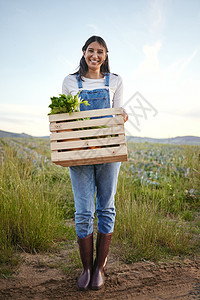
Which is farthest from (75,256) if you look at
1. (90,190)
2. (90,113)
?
(90,113)

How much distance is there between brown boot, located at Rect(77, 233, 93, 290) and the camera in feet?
7.43

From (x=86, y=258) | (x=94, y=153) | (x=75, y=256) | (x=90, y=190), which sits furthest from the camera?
(x=75, y=256)

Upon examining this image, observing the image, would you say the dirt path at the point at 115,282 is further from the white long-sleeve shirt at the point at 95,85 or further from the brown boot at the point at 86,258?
the white long-sleeve shirt at the point at 95,85

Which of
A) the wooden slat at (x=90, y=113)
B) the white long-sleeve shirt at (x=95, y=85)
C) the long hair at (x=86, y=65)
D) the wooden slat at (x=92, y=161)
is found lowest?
the wooden slat at (x=92, y=161)

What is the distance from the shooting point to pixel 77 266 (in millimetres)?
2623

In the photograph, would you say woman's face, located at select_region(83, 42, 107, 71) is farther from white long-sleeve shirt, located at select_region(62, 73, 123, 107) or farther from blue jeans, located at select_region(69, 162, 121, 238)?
blue jeans, located at select_region(69, 162, 121, 238)

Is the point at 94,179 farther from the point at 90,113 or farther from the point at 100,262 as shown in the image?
the point at 100,262

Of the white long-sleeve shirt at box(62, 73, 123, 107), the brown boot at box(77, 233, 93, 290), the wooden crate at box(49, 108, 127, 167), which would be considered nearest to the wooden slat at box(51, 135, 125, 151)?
the wooden crate at box(49, 108, 127, 167)

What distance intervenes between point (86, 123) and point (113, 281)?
4.94 ft

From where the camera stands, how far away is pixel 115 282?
2420 mm

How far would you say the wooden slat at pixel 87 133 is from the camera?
200 centimetres

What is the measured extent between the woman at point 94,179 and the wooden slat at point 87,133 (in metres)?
0.26

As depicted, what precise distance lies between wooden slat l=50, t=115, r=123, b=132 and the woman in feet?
0.83

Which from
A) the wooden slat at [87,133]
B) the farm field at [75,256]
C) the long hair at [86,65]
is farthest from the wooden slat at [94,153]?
the farm field at [75,256]
